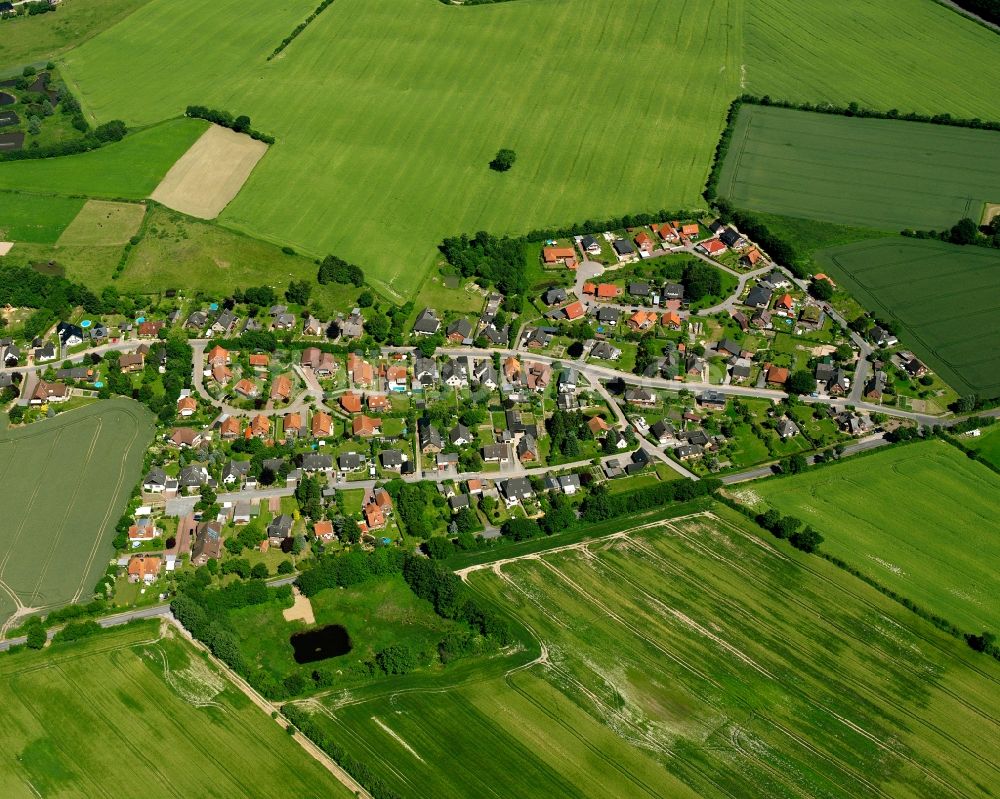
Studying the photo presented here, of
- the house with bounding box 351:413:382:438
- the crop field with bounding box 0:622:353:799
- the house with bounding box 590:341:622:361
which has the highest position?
the house with bounding box 590:341:622:361

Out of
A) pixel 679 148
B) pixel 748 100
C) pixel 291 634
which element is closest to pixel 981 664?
pixel 291 634

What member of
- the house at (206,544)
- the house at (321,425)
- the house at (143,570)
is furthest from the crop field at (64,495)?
the house at (321,425)

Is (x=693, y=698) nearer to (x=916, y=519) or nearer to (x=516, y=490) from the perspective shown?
(x=516, y=490)

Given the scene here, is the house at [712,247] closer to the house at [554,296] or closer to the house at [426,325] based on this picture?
the house at [554,296]

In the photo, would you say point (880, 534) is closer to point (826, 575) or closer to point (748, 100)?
point (826, 575)

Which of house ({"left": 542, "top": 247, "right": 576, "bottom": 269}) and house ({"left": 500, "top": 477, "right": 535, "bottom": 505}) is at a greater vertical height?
house ({"left": 542, "top": 247, "right": 576, "bottom": 269})

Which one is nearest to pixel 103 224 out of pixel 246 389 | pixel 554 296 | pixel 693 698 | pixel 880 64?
pixel 246 389

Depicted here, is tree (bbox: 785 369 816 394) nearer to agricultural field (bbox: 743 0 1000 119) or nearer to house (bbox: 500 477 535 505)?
house (bbox: 500 477 535 505)

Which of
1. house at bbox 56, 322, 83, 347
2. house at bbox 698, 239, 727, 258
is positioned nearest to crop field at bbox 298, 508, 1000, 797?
house at bbox 698, 239, 727, 258
